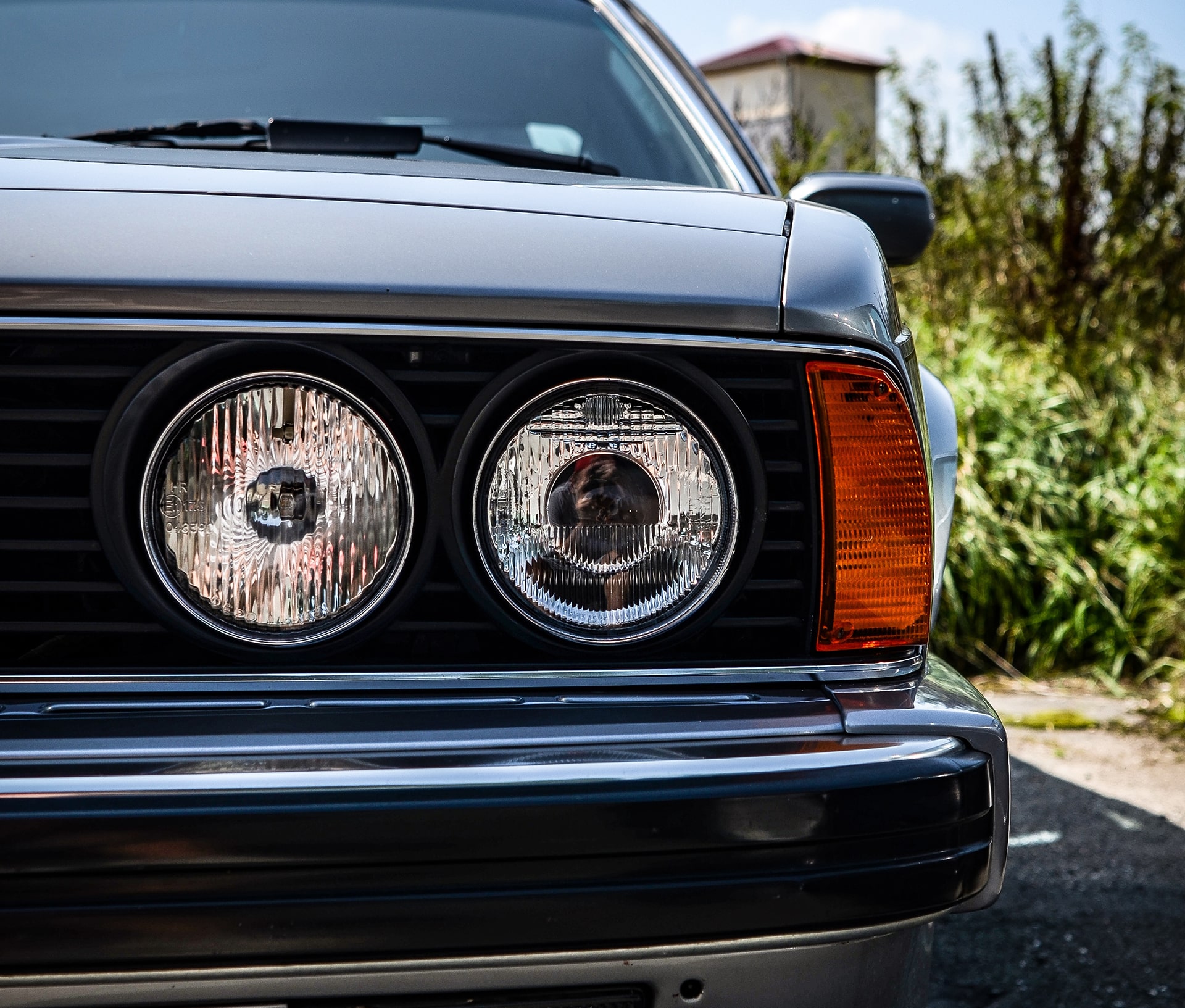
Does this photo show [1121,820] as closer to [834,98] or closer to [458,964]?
[458,964]

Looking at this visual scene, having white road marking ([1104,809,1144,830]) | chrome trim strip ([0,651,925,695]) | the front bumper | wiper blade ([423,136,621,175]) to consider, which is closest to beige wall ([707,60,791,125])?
white road marking ([1104,809,1144,830])

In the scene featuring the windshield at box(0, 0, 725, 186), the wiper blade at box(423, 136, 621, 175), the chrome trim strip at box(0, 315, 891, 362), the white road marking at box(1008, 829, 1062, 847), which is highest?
the windshield at box(0, 0, 725, 186)

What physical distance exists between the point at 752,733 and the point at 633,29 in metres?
1.67

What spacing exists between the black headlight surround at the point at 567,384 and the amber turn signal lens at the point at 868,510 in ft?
0.24

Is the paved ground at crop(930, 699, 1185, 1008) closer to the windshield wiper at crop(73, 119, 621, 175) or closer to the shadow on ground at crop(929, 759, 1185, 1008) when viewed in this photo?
the shadow on ground at crop(929, 759, 1185, 1008)

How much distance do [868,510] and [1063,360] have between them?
13.4 feet

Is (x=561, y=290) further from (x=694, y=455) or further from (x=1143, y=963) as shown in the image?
(x=1143, y=963)

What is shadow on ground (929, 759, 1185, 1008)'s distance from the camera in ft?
6.34

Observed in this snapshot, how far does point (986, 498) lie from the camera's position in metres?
4.11

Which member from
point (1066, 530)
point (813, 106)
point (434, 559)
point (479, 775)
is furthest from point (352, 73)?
point (813, 106)

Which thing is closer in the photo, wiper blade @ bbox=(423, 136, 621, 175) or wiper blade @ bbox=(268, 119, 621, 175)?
wiper blade @ bbox=(268, 119, 621, 175)

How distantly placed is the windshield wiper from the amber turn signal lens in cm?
75

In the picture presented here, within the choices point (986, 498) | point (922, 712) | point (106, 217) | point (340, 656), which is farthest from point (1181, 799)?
point (106, 217)

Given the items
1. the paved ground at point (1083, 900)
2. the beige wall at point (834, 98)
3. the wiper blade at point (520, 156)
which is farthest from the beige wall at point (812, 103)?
the wiper blade at point (520, 156)
